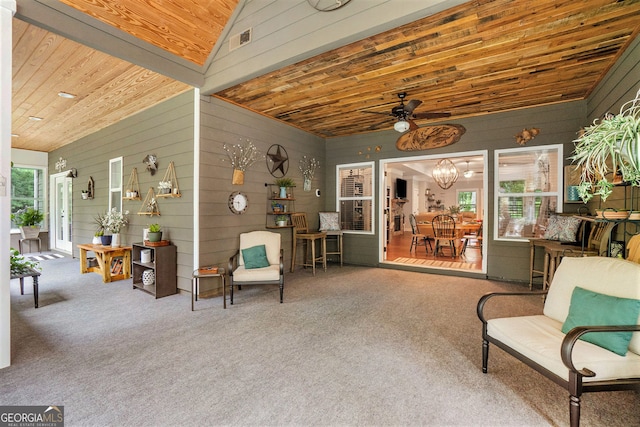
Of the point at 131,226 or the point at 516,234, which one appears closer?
the point at 516,234

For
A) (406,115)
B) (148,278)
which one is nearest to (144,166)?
(148,278)

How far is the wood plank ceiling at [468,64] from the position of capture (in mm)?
2486

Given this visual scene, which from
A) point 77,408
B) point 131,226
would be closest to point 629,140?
point 77,408

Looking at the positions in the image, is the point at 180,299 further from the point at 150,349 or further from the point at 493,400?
the point at 493,400

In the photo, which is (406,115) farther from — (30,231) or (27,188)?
(27,188)

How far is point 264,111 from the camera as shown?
15.8ft

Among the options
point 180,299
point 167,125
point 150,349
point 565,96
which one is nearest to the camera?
point 150,349

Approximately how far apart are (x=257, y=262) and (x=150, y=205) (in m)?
2.20

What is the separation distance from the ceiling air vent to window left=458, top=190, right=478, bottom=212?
11716mm

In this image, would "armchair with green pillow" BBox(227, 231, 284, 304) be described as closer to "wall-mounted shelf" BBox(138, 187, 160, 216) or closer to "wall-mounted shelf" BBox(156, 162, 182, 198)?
"wall-mounted shelf" BBox(156, 162, 182, 198)

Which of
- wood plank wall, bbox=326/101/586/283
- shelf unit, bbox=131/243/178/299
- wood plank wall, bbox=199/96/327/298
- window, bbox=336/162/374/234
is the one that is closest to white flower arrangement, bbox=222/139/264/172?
wood plank wall, bbox=199/96/327/298

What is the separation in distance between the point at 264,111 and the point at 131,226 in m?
3.27

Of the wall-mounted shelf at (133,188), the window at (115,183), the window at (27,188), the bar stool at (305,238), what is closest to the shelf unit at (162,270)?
the wall-mounted shelf at (133,188)

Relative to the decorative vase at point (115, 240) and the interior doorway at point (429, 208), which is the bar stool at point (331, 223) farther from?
the decorative vase at point (115, 240)
